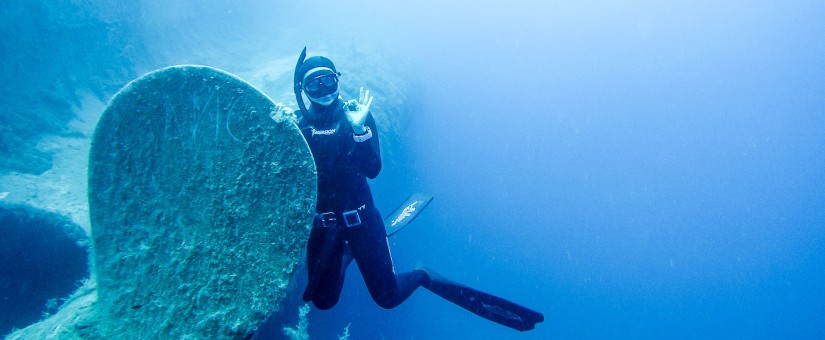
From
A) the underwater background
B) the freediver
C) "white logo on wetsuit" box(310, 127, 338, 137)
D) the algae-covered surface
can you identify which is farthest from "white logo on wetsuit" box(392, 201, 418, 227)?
the algae-covered surface

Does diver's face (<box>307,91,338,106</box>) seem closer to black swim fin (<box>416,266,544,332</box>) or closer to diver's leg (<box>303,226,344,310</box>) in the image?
diver's leg (<box>303,226,344,310</box>)

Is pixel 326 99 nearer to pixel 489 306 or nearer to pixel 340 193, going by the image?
pixel 340 193

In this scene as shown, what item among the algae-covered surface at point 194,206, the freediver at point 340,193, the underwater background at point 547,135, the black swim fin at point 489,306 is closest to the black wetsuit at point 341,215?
the freediver at point 340,193

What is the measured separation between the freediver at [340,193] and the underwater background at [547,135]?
338cm

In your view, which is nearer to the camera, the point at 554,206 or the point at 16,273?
the point at 16,273

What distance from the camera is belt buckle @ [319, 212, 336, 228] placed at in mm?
3430

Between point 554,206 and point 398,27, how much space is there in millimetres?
40248

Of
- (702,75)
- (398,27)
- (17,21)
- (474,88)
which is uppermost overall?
(702,75)

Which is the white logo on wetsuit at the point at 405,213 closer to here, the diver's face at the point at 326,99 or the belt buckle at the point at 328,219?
the belt buckle at the point at 328,219

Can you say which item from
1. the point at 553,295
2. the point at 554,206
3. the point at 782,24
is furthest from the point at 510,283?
the point at 782,24

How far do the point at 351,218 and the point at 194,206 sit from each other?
1870 millimetres

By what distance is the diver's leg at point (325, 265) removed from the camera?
11.6 ft

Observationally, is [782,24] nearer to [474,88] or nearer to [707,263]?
[707,263]

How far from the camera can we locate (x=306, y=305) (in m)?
6.95
